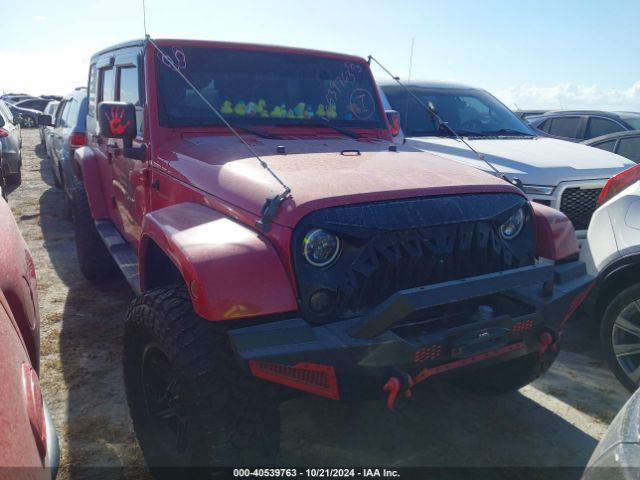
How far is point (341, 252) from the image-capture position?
7.29 feet

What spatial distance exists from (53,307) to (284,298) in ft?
11.1

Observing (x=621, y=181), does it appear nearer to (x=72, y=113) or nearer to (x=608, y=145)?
(x=608, y=145)

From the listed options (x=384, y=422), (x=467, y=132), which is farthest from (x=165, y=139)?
(x=467, y=132)

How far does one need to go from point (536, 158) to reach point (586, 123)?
428cm

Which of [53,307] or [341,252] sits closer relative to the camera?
[341,252]

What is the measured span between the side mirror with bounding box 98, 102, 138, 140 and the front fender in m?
1.21

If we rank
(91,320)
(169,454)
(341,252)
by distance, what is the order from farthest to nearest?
(91,320) → (169,454) → (341,252)

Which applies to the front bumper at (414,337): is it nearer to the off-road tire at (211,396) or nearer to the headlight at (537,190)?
the off-road tire at (211,396)

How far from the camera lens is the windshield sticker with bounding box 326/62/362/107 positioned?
3686mm

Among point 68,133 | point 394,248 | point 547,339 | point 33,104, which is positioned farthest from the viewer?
point 33,104

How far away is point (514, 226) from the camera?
2.72m

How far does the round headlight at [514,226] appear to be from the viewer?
2.69 meters

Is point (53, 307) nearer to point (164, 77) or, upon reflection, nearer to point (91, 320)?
point (91, 320)

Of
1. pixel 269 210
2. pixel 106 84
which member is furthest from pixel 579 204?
pixel 106 84
